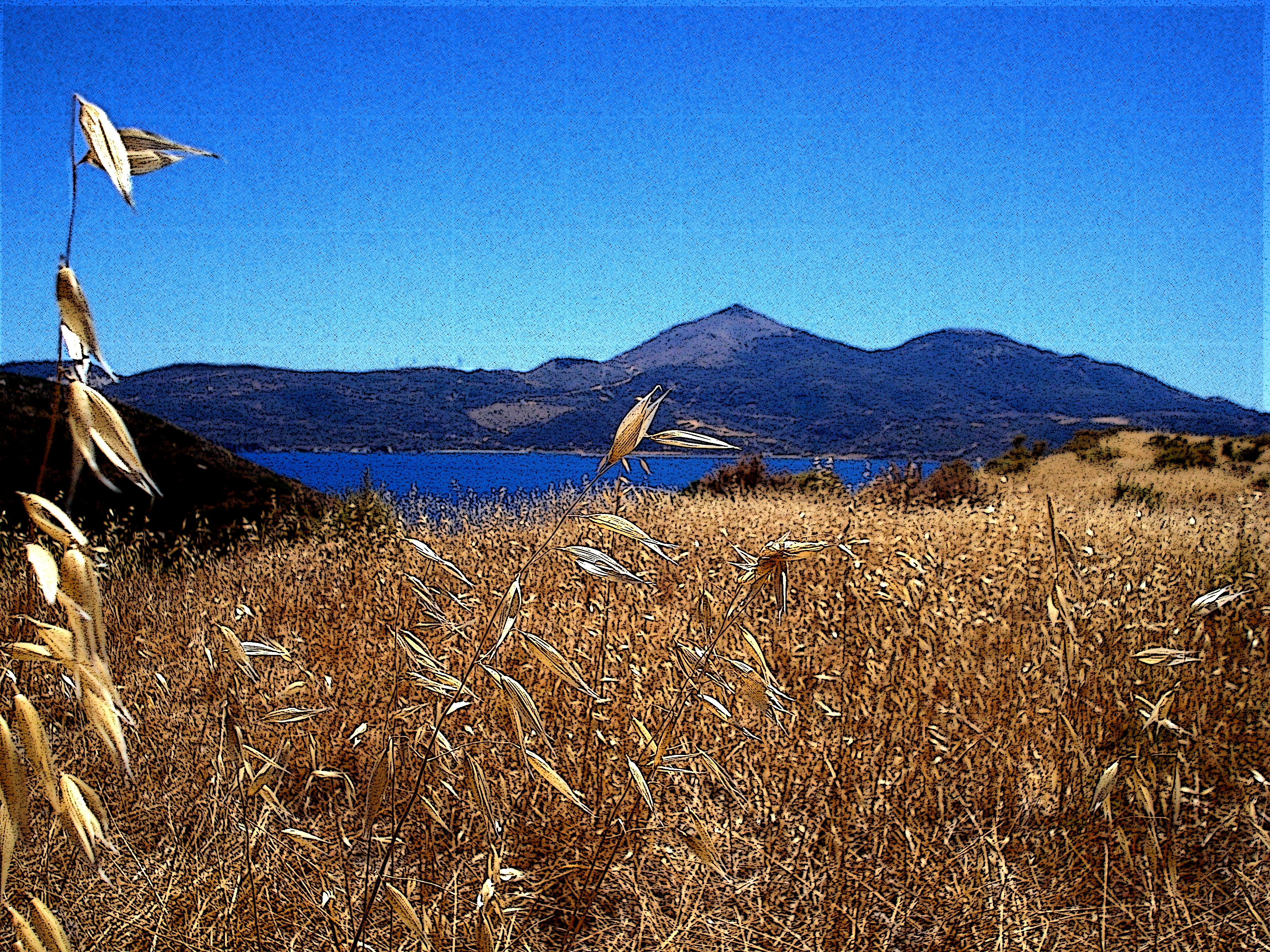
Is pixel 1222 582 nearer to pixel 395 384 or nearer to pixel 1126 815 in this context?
pixel 1126 815


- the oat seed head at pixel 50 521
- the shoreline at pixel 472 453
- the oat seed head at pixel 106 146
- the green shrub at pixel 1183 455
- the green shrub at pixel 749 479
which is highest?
the oat seed head at pixel 106 146

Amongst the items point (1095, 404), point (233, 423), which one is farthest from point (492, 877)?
point (1095, 404)

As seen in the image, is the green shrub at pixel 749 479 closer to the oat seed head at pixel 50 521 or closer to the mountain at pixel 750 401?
the mountain at pixel 750 401

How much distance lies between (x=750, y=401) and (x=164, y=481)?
184 ft

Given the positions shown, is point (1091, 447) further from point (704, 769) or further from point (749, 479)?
point (704, 769)

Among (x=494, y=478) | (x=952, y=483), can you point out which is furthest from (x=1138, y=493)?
(x=494, y=478)

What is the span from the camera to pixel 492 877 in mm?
1204

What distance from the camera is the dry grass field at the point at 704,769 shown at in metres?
1.48

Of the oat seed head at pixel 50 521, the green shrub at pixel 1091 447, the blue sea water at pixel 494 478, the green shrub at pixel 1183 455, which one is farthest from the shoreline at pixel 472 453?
the oat seed head at pixel 50 521

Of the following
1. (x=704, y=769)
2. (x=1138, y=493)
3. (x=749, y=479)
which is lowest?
(x=704, y=769)

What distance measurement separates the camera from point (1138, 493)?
12078mm

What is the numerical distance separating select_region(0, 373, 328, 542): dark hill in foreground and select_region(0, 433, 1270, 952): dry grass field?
4218 mm

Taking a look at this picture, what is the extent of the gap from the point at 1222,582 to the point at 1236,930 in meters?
2.07

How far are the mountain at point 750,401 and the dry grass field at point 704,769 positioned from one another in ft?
2.75
